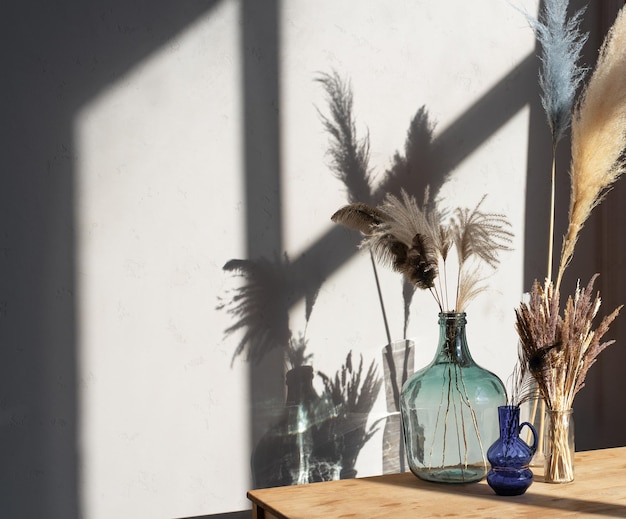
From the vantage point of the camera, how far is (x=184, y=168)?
2070 millimetres

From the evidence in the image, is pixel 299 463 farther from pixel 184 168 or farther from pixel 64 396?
pixel 184 168

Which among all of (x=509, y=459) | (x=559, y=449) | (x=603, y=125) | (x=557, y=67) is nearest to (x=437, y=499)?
(x=509, y=459)

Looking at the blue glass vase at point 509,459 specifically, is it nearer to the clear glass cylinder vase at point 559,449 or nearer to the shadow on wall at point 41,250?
the clear glass cylinder vase at point 559,449

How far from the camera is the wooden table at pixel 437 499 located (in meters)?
1.67

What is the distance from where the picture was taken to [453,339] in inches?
78.2

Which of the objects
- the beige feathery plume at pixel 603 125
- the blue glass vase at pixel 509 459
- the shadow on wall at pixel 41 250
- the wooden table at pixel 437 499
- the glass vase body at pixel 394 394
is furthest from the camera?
the glass vase body at pixel 394 394

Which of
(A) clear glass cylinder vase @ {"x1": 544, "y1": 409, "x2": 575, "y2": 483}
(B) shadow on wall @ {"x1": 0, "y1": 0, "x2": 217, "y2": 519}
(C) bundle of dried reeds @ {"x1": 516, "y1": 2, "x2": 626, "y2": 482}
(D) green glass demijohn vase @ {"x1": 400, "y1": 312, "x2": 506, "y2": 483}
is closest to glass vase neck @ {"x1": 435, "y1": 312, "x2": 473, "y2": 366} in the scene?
(D) green glass demijohn vase @ {"x1": 400, "y1": 312, "x2": 506, "y2": 483}

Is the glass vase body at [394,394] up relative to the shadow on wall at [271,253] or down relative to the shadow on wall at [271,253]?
down

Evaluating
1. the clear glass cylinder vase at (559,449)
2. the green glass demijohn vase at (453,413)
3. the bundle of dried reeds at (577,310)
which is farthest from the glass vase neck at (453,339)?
the clear glass cylinder vase at (559,449)

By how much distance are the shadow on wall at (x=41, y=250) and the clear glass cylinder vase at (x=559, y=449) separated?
112 centimetres

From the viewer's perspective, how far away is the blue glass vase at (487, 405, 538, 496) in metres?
1.80

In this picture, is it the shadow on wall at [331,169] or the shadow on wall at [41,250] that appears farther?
the shadow on wall at [331,169]

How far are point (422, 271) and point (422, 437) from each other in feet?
1.32

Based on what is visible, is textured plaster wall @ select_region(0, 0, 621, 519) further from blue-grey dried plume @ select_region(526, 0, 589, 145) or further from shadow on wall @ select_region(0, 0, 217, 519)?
blue-grey dried plume @ select_region(526, 0, 589, 145)
